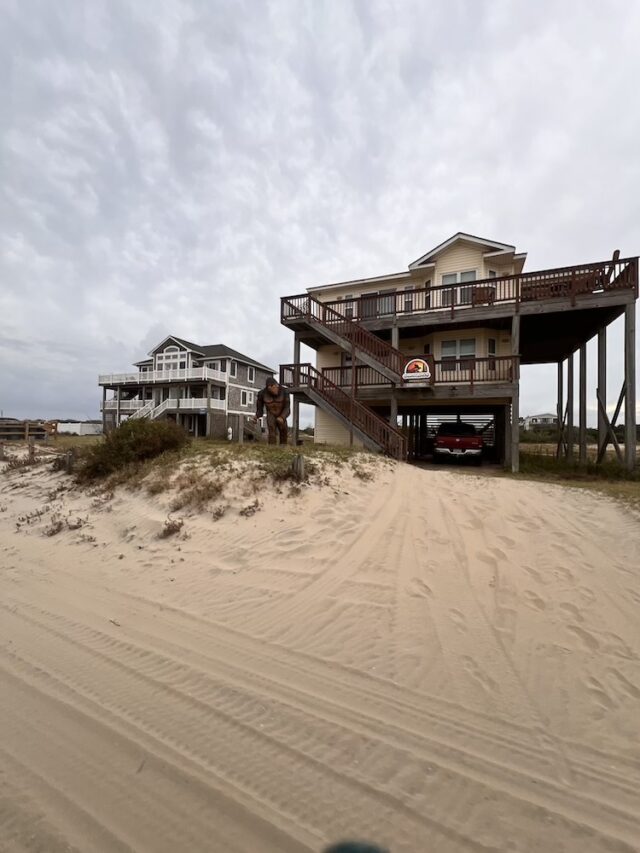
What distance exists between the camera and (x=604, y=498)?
8.01m

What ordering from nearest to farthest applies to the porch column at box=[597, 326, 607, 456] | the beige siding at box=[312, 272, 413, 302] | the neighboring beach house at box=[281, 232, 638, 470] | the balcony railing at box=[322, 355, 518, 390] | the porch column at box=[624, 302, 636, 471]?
1. the porch column at box=[624, 302, 636, 471]
2. the neighboring beach house at box=[281, 232, 638, 470]
3. the porch column at box=[597, 326, 607, 456]
4. the balcony railing at box=[322, 355, 518, 390]
5. the beige siding at box=[312, 272, 413, 302]

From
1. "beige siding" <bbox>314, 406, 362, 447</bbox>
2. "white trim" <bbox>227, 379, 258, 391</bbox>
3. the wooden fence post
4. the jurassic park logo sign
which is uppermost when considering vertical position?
"white trim" <bbox>227, 379, 258, 391</bbox>

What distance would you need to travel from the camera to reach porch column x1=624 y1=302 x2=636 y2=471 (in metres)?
12.0

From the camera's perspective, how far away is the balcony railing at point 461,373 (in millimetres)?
14688

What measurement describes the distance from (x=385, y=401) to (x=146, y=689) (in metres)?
15.7

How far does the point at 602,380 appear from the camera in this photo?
46.7 ft

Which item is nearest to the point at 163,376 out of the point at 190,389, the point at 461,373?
the point at 190,389

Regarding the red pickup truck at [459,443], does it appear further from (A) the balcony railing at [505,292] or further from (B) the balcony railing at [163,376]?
(B) the balcony railing at [163,376]

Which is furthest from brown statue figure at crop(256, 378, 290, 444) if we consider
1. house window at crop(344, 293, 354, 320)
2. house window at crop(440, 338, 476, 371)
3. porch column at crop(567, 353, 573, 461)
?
porch column at crop(567, 353, 573, 461)

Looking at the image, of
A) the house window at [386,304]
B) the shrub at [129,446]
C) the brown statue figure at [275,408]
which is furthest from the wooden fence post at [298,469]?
the house window at [386,304]

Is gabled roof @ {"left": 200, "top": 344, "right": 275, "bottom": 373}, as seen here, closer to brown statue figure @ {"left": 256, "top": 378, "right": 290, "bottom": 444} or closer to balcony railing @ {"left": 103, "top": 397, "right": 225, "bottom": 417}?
balcony railing @ {"left": 103, "top": 397, "right": 225, "bottom": 417}

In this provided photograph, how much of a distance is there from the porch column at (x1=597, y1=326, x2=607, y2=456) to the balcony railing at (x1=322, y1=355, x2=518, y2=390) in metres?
3.19

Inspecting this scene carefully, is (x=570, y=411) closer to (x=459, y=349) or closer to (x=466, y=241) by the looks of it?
(x=459, y=349)

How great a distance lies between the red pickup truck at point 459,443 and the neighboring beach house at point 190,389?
2039cm
